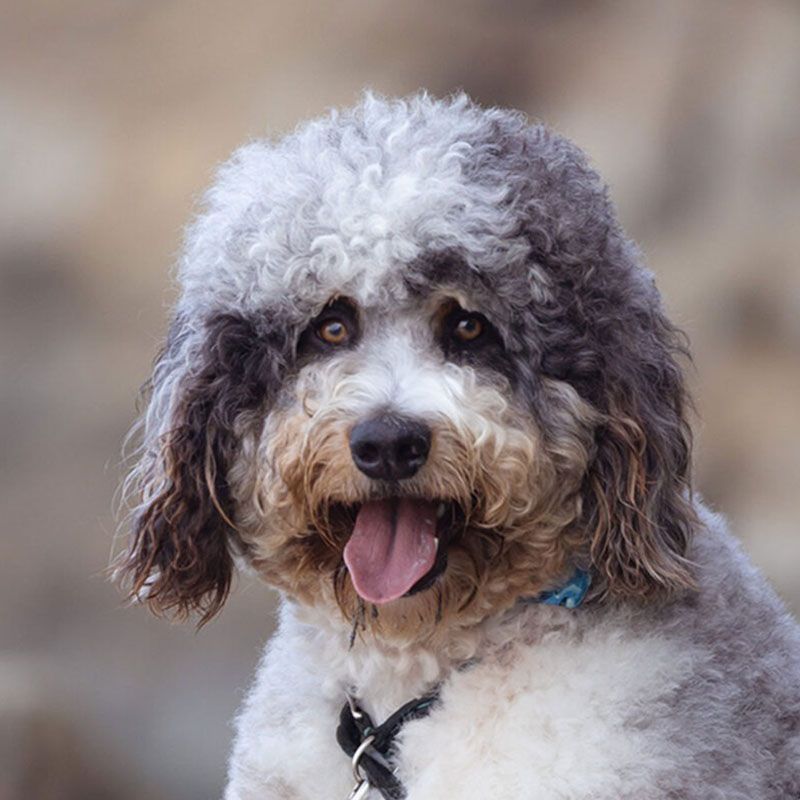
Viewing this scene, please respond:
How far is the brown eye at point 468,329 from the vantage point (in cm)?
338

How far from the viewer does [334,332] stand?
3402 millimetres

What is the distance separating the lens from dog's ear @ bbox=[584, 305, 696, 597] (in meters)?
3.37

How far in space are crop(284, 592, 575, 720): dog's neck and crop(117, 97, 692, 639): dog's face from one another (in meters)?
0.05

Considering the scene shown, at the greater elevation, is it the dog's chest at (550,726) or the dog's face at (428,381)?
the dog's face at (428,381)

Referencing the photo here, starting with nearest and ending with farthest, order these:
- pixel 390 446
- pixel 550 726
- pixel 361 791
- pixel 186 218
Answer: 1. pixel 390 446
2. pixel 550 726
3. pixel 361 791
4. pixel 186 218

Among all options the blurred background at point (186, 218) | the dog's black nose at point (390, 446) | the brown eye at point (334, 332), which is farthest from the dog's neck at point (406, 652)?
the blurred background at point (186, 218)

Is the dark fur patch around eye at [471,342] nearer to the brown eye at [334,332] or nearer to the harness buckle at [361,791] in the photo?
the brown eye at [334,332]

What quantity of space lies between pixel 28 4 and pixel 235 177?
2042 mm

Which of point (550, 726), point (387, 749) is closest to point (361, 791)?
point (387, 749)

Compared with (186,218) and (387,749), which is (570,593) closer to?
(387,749)

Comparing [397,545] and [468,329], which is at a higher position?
[468,329]

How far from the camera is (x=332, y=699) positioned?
3.61 metres

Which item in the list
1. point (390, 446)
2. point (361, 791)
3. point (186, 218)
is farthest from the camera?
point (186, 218)

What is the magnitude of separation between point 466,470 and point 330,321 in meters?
0.33
